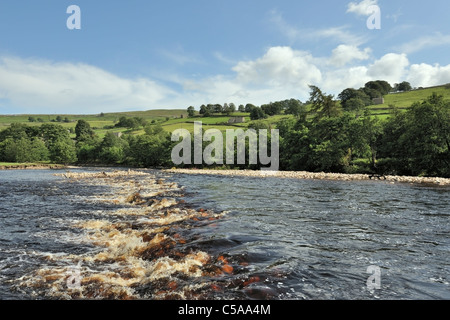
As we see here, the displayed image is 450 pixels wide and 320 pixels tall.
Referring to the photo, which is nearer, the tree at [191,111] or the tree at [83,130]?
the tree at [83,130]

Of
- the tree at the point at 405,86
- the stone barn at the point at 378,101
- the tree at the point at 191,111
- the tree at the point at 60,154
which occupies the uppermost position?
the tree at the point at 405,86

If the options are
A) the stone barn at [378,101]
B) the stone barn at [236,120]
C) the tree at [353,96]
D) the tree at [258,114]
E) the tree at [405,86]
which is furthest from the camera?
the tree at [405,86]

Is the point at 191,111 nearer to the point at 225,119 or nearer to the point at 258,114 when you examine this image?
the point at 225,119

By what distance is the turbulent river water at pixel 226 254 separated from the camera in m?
6.39

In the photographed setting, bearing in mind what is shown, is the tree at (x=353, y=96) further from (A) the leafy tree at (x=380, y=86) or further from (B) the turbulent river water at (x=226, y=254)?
(B) the turbulent river water at (x=226, y=254)

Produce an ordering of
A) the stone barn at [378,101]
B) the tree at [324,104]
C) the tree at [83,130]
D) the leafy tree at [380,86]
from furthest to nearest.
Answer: the tree at [83,130], the leafy tree at [380,86], the stone barn at [378,101], the tree at [324,104]

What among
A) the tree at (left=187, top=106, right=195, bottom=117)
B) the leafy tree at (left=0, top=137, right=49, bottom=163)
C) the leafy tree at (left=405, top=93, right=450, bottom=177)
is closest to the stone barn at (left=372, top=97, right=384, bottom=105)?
Answer: the leafy tree at (left=405, top=93, right=450, bottom=177)

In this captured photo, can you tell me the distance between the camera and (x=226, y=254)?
8.75 metres

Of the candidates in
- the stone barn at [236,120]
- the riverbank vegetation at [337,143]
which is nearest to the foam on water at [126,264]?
the riverbank vegetation at [337,143]

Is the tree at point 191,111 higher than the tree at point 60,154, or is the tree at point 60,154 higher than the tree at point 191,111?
the tree at point 191,111

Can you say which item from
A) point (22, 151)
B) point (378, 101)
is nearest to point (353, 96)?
point (378, 101)

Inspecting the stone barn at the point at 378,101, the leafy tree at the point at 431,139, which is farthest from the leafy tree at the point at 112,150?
the stone barn at the point at 378,101

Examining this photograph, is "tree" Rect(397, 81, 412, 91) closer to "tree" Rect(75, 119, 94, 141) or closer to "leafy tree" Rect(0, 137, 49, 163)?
"tree" Rect(75, 119, 94, 141)
